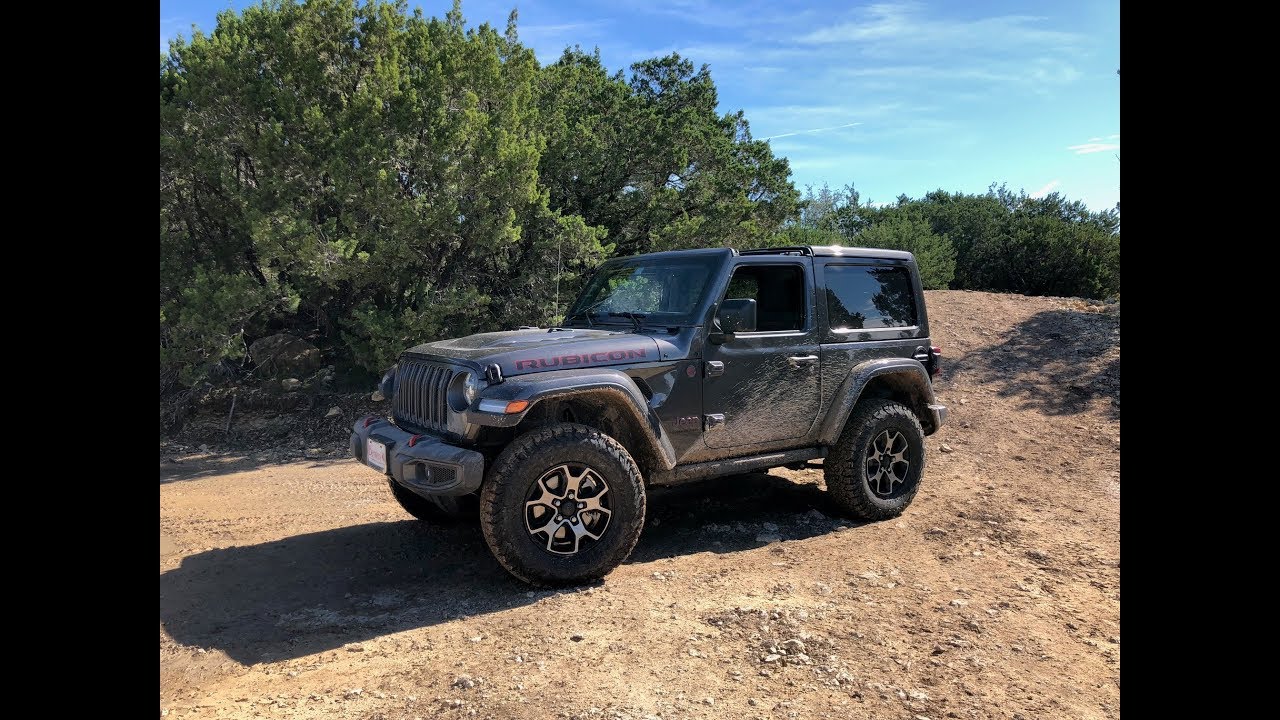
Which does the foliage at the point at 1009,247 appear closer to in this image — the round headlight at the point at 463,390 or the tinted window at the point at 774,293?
the tinted window at the point at 774,293

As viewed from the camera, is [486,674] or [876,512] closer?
[486,674]

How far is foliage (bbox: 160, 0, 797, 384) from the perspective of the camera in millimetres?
8570

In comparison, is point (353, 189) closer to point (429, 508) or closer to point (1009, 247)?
point (429, 508)

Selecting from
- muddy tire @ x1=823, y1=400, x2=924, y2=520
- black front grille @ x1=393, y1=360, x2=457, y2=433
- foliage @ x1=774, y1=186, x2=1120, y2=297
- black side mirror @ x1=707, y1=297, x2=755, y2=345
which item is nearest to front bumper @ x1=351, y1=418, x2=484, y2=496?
black front grille @ x1=393, y1=360, x2=457, y2=433

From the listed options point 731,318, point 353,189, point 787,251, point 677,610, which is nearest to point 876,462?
point 787,251

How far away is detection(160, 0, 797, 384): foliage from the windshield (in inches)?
136

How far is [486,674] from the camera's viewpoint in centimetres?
332

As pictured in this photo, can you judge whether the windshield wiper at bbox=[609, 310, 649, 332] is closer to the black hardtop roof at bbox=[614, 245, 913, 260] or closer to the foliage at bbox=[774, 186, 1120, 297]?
the black hardtop roof at bbox=[614, 245, 913, 260]

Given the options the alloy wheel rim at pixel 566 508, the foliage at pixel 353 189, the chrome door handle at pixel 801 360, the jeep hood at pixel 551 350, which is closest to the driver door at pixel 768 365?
the chrome door handle at pixel 801 360
